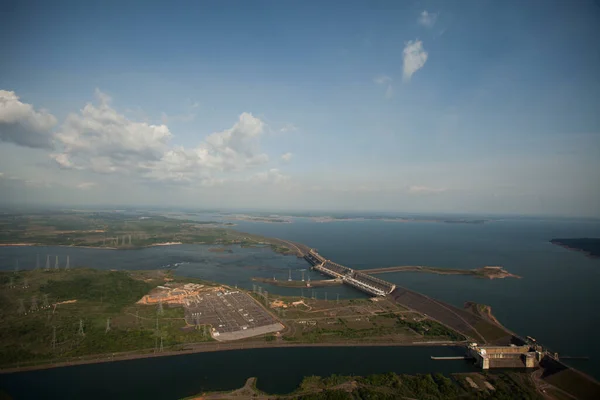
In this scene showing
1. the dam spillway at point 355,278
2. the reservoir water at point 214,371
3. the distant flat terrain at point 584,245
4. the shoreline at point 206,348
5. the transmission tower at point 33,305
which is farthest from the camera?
the distant flat terrain at point 584,245

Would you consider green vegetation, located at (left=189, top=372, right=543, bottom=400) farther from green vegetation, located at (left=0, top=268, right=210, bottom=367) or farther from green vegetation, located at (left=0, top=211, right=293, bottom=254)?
green vegetation, located at (left=0, top=211, right=293, bottom=254)

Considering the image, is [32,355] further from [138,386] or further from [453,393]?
[453,393]

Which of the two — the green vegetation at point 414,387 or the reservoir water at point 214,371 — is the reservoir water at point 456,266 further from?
the green vegetation at point 414,387

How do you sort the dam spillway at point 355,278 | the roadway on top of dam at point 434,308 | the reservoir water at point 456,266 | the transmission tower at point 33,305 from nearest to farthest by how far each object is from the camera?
1. the roadway on top of dam at point 434,308
2. the reservoir water at point 456,266
3. the transmission tower at point 33,305
4. the dam spillway at point 355,278

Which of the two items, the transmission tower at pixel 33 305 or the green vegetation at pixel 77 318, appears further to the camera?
the transmission tower at pixel 33 305

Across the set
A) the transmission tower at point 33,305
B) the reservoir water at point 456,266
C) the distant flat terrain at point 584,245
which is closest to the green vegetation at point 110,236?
the reservoir water at point 456,266

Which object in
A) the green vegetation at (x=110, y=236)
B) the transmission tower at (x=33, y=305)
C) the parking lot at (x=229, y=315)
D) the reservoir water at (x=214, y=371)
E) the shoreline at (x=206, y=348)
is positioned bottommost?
the reservoir water at (x=214, y=371)

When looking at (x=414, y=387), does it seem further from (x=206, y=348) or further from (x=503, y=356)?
(x=206, y=348)
